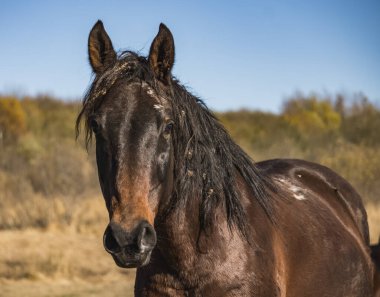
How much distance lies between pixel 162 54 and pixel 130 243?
106cm

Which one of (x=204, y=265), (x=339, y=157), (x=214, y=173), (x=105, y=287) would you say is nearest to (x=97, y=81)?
(x=214, y=173)

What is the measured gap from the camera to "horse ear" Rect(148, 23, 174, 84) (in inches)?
120

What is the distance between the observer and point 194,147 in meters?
3.12

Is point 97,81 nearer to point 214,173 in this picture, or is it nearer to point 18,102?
point 214,173

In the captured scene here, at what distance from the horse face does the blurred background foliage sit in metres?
5.41

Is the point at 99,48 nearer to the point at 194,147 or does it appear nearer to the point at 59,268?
the point at 194,147

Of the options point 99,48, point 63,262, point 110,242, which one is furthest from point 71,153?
point 110,242

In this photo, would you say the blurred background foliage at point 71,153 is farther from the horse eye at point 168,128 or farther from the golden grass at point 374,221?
the horse eye at point 168,128

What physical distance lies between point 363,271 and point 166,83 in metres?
2.20

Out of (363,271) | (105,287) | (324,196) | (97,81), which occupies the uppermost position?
(97,81)

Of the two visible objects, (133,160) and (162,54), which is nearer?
(133,160)

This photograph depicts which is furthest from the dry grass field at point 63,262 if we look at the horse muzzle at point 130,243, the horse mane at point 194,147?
the horse muzzle at point 130,243

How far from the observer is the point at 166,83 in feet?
10.1

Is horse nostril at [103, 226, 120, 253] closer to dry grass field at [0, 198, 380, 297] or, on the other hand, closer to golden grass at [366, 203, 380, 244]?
dry grass field at [0, 198, 380, 297]
